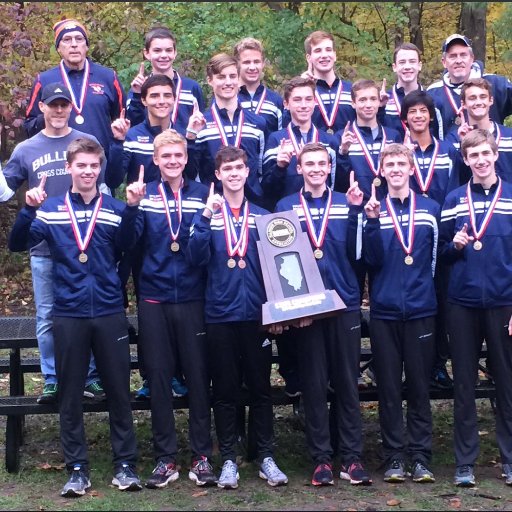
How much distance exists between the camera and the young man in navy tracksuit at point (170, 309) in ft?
23.8

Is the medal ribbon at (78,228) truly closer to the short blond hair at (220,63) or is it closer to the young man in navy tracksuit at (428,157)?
the short blond hair at (220,63)

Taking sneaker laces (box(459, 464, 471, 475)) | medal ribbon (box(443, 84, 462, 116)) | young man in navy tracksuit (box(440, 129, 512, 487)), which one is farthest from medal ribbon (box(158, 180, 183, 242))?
sneaker laces (box(459, 464, 471, 475))

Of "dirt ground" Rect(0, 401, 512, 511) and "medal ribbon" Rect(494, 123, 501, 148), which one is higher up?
"medal ribbon" Rect(494, 123, 501, 148)

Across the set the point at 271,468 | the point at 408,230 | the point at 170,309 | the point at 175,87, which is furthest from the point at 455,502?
the point at 175,87

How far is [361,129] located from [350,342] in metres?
1.67

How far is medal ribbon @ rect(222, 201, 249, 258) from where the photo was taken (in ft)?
23.6

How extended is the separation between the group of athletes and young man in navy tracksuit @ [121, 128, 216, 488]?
11 millimetres

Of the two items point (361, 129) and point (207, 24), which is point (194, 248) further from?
point (207, 24)

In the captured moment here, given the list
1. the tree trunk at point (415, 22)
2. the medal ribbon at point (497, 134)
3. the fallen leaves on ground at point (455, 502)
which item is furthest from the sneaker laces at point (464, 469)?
the tree trunk at point (415, 22)

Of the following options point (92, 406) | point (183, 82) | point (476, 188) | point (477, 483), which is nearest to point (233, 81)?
point (183, 82)

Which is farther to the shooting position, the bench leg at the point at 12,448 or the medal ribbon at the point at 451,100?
the medal ribbon at the point at 451,100

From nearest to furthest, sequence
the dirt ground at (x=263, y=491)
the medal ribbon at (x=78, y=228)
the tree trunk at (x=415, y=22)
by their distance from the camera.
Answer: the dirt ground at (x=263, y=491) < the medal ribbon at (x=78, y=228) < the tree trunk at (x=415, y=22)

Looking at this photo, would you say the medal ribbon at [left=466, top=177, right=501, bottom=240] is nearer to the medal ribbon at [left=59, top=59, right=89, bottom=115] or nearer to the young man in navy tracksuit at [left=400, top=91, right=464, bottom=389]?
the young man in navy tracksuit at [left=400, top=91, right=464, bottom=389]

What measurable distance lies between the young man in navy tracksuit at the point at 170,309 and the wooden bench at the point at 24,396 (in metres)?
0.25
